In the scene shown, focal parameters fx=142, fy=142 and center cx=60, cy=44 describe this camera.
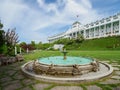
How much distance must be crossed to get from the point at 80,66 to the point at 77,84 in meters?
1.65

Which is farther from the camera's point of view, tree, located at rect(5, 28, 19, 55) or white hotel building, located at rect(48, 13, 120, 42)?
white hotel building, located at rect(48, 13, 120, 42)

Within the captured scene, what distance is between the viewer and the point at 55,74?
763cm

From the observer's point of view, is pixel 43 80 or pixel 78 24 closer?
pixel 43 80

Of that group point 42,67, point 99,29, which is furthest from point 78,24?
point 42,67

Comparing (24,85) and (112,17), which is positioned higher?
(112,17)

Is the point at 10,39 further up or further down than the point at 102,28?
further down

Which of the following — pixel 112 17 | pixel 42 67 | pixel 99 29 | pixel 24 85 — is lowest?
pixel 24 85

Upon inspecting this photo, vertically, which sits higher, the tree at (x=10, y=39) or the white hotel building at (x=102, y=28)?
the white hotel building at (x=102, y=28)

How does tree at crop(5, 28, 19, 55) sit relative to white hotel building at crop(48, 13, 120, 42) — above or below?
below

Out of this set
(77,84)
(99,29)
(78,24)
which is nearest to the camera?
(77,84)

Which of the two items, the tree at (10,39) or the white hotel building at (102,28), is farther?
the white hotel building at (102,28)

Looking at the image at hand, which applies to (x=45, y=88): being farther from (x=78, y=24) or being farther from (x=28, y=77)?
(x=78, y=24)

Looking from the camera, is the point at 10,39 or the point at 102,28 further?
the point at 102,28

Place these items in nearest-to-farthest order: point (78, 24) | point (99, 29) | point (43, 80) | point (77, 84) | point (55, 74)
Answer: point (77, 84) → point (43, 80) → point (55, 74) → point (99, 29) → point (78, 24)
